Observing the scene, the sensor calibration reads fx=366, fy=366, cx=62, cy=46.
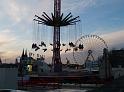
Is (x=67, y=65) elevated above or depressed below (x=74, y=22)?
below

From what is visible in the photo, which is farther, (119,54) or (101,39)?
(119,54)

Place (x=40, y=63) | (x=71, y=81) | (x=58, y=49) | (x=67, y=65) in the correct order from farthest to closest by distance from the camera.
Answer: (x=67, y=65), (x=40, y=63), (x=58, y=49), (x=71, y=81)

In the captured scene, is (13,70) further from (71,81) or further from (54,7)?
(54,7)

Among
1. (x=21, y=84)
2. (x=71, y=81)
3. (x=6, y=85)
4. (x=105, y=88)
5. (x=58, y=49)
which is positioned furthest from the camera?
(x=58, y=49)

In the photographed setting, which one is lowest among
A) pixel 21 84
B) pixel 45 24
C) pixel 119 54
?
pixel 21 84

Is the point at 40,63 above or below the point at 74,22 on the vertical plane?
below

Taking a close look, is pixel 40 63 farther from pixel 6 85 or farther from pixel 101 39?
pixel 6 85

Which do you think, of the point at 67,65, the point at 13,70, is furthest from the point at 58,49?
the point at 13,70

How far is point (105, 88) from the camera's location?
22.9 m

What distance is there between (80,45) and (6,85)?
225 feet

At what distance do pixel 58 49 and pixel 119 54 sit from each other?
26760 millimetres

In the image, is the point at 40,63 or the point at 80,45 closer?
the point at 80,45

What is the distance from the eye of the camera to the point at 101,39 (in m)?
100

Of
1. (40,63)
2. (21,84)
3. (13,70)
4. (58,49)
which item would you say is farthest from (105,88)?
(40,63)
